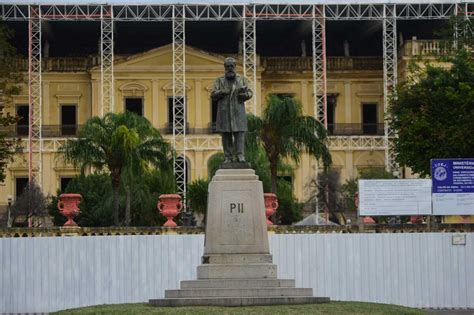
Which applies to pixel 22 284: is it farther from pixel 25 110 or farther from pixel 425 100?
pixel 25 110

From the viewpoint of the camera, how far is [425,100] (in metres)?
41.3

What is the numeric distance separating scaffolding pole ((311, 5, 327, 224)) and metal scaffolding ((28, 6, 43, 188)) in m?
11.6

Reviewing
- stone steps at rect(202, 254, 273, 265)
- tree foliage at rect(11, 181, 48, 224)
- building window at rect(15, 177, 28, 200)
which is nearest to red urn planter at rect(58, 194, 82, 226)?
stone steps at rect(202, 254, 273, 265)

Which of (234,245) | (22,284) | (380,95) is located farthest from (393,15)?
(234,245)

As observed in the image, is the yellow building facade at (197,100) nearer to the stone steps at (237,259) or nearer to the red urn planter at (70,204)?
the red urn planter at (70,204)

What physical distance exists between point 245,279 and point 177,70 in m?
38.4

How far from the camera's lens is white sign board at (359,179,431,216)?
3438 cm

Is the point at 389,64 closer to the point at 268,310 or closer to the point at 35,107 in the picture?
the point at 35,107

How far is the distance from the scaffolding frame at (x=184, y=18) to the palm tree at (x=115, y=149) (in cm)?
1493

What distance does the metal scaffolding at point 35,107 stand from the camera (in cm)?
5781

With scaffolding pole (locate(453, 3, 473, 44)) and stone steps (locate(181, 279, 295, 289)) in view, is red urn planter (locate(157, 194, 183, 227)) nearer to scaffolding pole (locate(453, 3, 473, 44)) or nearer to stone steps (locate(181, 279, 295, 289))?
scaffolding pole (locate(453, 3, 473, 44))

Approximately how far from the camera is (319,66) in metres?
61.6

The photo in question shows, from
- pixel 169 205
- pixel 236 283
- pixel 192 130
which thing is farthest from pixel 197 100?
pixel 236 283

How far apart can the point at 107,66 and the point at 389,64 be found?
40.6 ft
